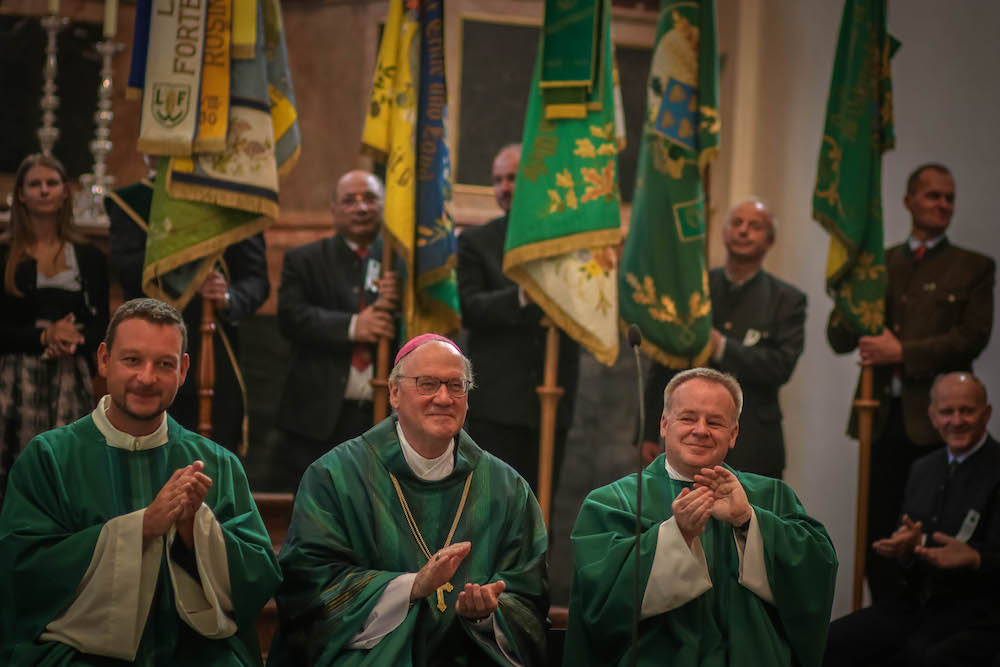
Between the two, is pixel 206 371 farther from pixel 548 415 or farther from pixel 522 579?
pixel 522 579

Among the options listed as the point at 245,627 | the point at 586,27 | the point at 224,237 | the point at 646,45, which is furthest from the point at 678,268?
the point at 646,45

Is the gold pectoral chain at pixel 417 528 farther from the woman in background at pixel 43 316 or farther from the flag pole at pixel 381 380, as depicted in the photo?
the woman in background at pixel 43 316

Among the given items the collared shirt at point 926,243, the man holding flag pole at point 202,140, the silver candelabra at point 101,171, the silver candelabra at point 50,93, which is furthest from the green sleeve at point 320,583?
the silver candelabra at point 50,93

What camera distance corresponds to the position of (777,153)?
7.96m

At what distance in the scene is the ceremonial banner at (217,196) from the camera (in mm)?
4973

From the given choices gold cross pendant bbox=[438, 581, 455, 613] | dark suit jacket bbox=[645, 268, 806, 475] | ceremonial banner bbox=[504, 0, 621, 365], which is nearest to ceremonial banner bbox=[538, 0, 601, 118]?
ceremonial banner bbox=[504, 0, 621, 365]

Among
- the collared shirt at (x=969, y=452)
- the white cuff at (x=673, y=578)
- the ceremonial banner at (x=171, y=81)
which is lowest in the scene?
the white cuff at (x=673, y=578)

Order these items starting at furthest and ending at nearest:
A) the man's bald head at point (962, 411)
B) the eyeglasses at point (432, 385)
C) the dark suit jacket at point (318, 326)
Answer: the dark suit jacket at point (318, 326) → the man's bald head at point (962, 411) → the eyeglasses at point (432, 385)

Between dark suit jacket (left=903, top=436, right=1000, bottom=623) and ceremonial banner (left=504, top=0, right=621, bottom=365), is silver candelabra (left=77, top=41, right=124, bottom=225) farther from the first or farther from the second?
dark suit jacket (left=903, top=436, right=1000, bottom=623)

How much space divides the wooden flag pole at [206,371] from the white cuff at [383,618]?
6.29ft

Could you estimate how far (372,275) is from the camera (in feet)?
18.2

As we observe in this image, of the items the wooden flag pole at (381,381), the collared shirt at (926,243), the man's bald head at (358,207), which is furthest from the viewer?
the collared shirt at (926,243)

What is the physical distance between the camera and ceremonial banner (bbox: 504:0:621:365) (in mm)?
5098

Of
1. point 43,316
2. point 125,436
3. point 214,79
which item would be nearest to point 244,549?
point 125,436
